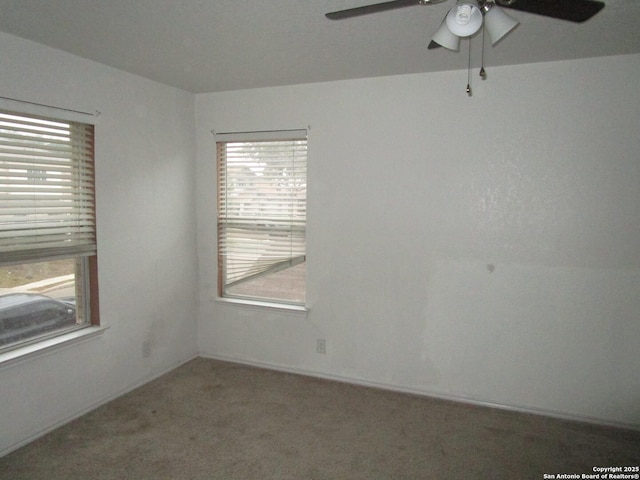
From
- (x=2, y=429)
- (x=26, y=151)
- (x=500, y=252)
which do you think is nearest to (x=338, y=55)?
(x=500, y=252)

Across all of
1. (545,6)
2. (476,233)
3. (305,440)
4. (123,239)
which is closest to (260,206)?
(123,239)

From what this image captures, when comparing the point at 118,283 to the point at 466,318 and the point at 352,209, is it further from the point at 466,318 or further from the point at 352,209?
the point at 466,318

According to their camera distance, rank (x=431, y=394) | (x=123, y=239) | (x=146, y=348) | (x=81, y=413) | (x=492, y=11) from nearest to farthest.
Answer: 1. (x=492, y=11)
2. (x=81, y=413)
3. (x=123, y=239)
4. (x=431, y=394)
5. (x=146, y=348)

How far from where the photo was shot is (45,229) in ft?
8.55

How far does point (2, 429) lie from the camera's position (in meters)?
2.38

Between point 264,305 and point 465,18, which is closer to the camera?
point 465,18

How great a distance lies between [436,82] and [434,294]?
159cm

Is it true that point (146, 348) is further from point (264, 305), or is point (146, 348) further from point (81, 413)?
point (264, 305)

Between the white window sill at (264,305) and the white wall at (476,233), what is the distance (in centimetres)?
6

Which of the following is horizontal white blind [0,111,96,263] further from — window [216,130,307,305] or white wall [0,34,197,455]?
window [216,130,307,305]

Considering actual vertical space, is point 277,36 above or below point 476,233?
above

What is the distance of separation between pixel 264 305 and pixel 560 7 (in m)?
2.95

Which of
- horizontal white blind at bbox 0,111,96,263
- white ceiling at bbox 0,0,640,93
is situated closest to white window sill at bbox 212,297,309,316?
horizontal white blind at bbox 0,111,96,263

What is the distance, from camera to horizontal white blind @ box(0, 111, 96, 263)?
2.39 meters
